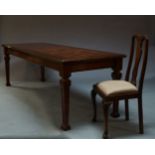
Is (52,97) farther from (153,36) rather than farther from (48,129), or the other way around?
(153,36)

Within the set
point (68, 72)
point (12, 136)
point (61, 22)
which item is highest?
point (61, 22)

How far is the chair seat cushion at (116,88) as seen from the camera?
250 centimetres

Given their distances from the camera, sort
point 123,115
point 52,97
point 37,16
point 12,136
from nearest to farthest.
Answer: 1. point 12,136
2. point 123,115
3. point 52,97
4. point 37,16

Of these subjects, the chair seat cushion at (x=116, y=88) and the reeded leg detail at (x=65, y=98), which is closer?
the chair seat cushion at (x=116, y=88)

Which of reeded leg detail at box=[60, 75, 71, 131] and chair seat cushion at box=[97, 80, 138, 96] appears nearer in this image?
chair seat cushion at box=[97, 80, 138, 96]

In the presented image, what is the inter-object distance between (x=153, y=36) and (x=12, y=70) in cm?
268

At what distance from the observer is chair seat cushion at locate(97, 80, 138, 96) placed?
250cm

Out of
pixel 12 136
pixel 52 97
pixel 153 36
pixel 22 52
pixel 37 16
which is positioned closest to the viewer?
pixel 12 136

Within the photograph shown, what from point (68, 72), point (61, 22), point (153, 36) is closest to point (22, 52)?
point (68, 72)

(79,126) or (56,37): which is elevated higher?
(56,37)

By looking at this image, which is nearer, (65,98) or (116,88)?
(116,88)

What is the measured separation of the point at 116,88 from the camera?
2.53 meters

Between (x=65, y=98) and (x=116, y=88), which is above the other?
(x=116, y=88)

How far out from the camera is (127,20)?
5086mm
